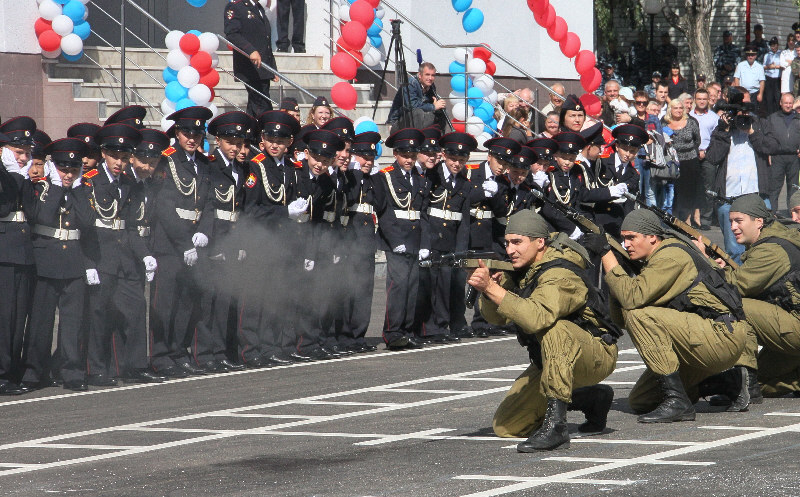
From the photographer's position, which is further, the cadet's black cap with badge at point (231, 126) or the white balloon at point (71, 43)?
the white balloon at point (71, 43)

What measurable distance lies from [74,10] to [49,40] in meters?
0.53

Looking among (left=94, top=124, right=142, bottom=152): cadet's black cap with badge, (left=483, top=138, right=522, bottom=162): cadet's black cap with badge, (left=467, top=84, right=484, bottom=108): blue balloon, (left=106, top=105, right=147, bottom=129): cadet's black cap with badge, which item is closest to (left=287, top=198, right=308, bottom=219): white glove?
(left=106, top=105, right=147, bottom=129): cadet's black cap with badge

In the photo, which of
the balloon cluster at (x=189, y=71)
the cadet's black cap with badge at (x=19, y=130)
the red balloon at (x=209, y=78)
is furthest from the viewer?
the red balloon at (x=209, y=78)

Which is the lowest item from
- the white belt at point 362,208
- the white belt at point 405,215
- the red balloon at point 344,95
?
the white belt at point 405,215

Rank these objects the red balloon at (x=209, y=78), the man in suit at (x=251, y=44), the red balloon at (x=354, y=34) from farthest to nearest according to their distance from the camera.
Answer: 1. the red balloon at (x=354, y=34)
2. the man in suit at (x=251, y=44)
3. the red balloon at (x=209, y=78)

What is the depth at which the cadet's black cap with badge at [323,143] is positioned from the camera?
13.2 metres

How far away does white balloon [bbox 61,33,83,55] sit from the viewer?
1802cm

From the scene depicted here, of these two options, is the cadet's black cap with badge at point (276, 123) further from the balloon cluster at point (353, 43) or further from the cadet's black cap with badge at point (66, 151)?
the balloon cluster at point (353, 43)

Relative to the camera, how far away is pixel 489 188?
14.5 metres

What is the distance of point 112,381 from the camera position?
472 inches

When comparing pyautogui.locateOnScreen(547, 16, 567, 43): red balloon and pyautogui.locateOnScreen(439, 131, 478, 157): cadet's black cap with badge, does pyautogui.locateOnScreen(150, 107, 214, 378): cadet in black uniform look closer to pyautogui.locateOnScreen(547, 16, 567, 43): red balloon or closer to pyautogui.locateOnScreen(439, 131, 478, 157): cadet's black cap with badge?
pyautogui.locateOnScreen(439, 131, 478, 157): cadet's black cap with badge

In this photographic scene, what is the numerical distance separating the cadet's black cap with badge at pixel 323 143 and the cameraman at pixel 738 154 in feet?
24.3

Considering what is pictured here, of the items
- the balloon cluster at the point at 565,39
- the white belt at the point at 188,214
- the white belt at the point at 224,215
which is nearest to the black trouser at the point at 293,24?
the balloon cluster at the point at 565,39

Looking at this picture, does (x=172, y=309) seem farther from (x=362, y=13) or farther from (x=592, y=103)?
(x=592, y=103)
